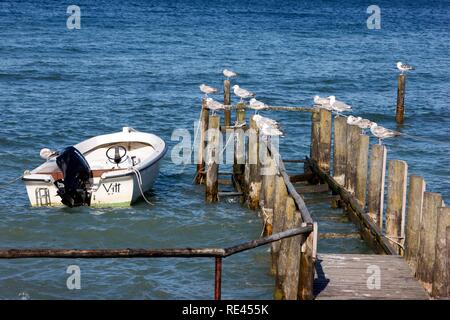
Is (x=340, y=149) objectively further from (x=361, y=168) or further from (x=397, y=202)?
(x=397, y=202)

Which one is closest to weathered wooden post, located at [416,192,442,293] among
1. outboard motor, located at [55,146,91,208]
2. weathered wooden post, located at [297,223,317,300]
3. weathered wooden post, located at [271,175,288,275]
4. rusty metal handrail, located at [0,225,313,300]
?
weathered wooden post, located at [297,223,317,300]

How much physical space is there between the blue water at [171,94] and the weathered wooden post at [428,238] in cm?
249

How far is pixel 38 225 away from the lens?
16.2 metres

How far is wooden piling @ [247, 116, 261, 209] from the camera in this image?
53.5 ft

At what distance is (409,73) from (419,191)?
27.7 metres

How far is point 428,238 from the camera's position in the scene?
10.8 meters

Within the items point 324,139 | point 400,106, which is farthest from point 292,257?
point 400,106

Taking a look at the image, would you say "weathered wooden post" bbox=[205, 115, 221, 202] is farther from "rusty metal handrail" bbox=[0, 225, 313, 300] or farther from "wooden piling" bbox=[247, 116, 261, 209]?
"rusty metal handrail" bbox=[0, 225, 313, 300]

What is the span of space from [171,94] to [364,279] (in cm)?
2131

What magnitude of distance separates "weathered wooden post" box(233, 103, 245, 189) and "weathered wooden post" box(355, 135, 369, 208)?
11.5 ft

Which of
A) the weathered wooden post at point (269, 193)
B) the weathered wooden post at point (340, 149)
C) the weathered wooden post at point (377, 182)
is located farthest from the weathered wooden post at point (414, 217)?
the weathered wooden post at point (340, 149)

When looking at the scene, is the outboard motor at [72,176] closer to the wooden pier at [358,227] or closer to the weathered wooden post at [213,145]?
the weathered wooden post at [213,145]
